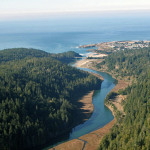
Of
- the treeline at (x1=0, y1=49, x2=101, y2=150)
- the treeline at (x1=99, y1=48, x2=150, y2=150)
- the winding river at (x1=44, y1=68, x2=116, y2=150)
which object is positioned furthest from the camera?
the winding river at (x1=44, y1=68, x2=116, y2=150)

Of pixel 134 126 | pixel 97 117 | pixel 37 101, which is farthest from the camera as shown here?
pixel 97 117

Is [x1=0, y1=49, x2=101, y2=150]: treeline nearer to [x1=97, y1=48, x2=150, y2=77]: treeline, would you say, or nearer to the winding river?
the winding river

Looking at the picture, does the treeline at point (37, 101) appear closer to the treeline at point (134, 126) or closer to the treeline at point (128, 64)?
the treeline at point (134, 126)

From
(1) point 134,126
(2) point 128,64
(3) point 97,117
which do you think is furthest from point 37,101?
(2) point 128,64

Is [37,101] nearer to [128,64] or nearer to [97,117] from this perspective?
[97,117]

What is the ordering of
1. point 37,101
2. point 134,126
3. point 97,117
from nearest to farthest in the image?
point 134,126, point 37,101, point 97,117

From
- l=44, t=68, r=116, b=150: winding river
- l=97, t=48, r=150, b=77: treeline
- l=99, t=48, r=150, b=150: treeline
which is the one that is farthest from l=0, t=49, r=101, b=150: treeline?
l=97, t=48, r=150, b=77: treeline

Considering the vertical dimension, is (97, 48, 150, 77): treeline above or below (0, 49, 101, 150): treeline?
above

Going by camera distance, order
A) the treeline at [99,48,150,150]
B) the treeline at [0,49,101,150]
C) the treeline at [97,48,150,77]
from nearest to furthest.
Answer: the treeline at [99,48,150,150] → the treeline at [0,49,101,150] → the treeline at [97,48,150,77]
